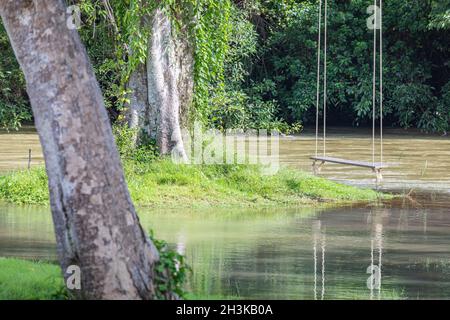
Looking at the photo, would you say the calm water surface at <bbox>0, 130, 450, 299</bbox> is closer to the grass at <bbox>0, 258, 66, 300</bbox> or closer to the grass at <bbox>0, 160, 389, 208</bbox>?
the grass at <bbox>0, 160, 389, 208</bbox>

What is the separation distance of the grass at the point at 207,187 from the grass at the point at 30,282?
23.2 ft

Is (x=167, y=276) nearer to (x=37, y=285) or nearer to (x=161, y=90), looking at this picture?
(x=37, y=285)

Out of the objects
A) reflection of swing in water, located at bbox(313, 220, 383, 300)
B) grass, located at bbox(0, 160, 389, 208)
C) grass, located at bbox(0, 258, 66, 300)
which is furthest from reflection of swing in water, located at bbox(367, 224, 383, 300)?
grass, located at bbox(0, 160, 389, 208)

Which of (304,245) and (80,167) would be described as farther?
(304,245)

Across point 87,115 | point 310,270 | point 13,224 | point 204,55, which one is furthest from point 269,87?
point 87,115

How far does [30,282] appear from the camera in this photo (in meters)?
9.42

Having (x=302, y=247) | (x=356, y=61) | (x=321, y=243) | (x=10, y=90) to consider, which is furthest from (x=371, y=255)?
(x=356, y=61)

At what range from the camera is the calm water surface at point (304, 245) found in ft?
34.9

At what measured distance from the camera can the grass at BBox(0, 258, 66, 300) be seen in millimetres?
8844

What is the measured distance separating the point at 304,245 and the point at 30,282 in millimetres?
4954

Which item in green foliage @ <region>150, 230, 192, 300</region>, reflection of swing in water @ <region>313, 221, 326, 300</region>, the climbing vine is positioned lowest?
reflection of swing in water @ <region>313, 221, 326, 300</region>

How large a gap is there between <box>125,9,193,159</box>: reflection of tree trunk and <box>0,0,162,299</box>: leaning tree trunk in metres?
11.3
